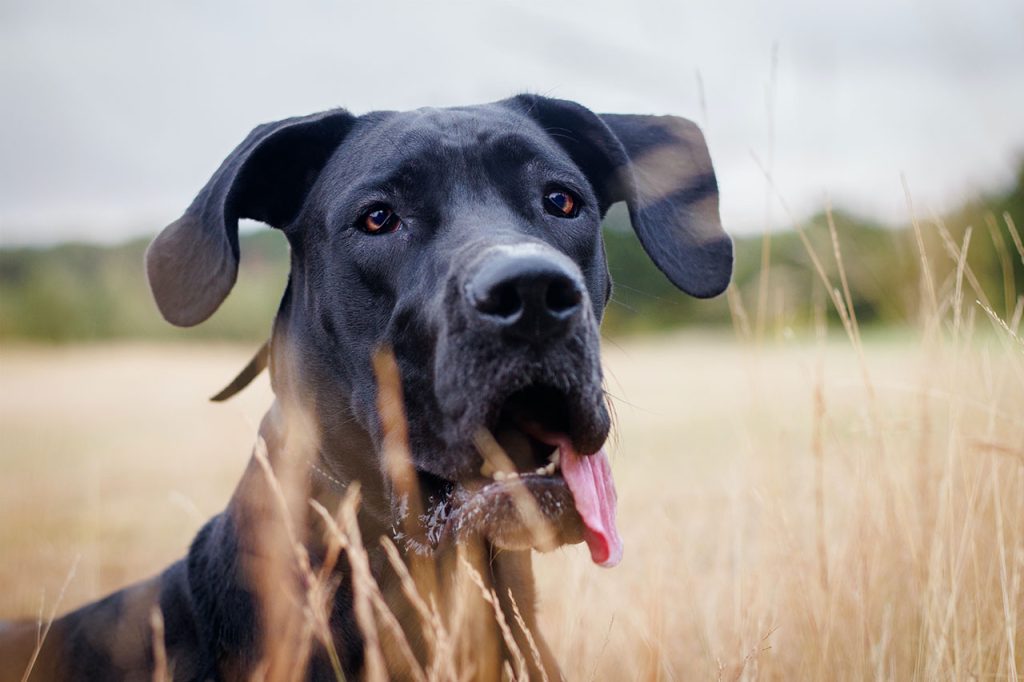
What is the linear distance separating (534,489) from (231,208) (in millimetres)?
1294

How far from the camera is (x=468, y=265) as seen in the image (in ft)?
7.35

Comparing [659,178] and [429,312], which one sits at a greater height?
[659,178]

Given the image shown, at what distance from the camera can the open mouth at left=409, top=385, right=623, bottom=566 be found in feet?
7.31

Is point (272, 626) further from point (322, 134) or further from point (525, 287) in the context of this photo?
point (322, 134)

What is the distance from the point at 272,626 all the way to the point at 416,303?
3.05 ft

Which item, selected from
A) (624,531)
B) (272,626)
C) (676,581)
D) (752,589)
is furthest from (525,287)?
(624,531)

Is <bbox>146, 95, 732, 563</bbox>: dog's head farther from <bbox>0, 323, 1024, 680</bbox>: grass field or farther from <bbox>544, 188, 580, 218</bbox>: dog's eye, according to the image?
<bbox>0, 323, 1024, 680</bbox>: grass field

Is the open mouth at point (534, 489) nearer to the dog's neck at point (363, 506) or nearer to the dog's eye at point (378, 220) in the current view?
the dog's neck at point (363, 506)

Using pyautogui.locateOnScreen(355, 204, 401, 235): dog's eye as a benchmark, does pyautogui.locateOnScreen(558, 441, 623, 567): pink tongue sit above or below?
below

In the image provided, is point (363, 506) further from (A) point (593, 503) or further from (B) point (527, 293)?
(B) point (527, 293)

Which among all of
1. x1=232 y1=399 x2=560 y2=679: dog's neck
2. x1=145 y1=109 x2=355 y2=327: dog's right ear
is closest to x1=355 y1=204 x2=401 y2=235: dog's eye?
x1=145 y1=109 x2=355 y2=327: dog's right ear

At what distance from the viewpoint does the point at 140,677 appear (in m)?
2.62

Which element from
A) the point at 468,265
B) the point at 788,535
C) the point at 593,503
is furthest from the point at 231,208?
the point at 788,535

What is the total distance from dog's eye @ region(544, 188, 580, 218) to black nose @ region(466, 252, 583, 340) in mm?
710
